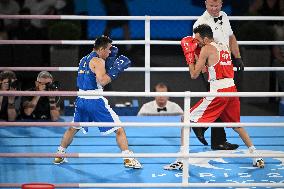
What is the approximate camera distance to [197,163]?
631 cm

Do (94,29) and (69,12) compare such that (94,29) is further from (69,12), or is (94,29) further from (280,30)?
(280,30)

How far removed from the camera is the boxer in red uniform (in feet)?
20.2

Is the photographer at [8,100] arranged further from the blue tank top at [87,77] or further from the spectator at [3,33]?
the spectator at [3,33]

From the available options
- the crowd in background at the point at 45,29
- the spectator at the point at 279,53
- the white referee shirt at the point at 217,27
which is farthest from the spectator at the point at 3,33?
the white referee shirt at the point at 217,27

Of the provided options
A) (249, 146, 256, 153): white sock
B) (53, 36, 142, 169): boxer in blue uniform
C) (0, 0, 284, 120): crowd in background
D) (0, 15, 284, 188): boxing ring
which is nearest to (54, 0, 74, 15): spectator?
(0, 0, 284, 120): crowd in background

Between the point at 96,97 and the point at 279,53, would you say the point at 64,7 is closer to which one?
the point at 279,53

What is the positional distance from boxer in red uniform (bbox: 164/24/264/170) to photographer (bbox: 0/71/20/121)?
186 centimetres

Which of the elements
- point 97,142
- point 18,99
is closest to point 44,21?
point 18,99

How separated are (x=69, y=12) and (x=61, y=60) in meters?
2.78

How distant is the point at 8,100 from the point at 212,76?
2.13 metres

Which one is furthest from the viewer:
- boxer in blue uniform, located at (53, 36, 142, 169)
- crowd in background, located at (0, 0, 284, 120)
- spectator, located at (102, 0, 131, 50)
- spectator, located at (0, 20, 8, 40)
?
spectator, located at (102, 0, 131, 50)

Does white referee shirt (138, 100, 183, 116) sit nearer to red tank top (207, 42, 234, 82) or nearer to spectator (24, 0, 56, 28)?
red tank top (207, 42, 234, 82)

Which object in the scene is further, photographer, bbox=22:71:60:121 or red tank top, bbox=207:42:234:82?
photographer, bbox=22:71:60:121

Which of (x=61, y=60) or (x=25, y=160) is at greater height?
(x=61, y=60)
